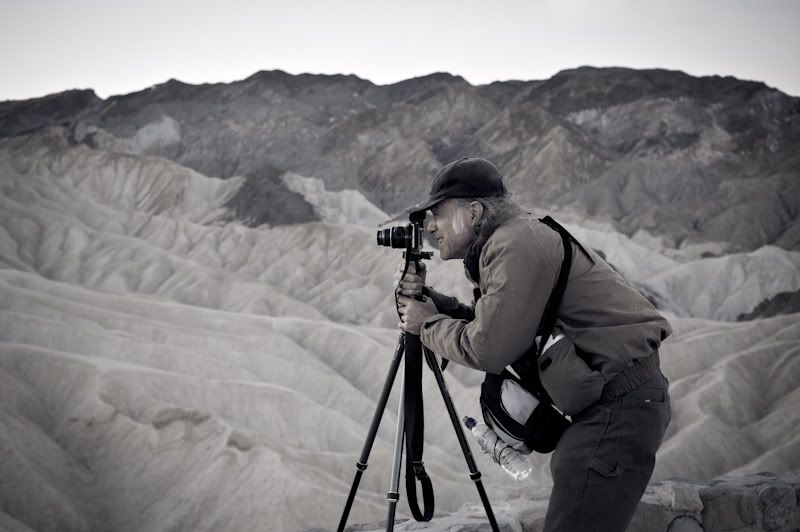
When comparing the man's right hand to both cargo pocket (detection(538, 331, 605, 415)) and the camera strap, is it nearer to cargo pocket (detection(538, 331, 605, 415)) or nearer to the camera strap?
the camera strap

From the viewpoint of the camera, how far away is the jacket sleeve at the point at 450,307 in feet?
11.2

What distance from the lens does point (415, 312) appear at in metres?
3.20

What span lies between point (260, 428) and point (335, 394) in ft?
25.6

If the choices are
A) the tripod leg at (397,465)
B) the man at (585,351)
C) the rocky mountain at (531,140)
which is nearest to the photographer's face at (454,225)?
the man at (585,351)

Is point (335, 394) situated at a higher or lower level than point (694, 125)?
lower

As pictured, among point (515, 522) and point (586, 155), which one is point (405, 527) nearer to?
point (515, 522)

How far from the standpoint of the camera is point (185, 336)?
3375cm

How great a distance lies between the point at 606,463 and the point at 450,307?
1.10 metres

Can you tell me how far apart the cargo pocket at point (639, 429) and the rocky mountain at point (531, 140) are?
82662 mm

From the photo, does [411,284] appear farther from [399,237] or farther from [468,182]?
[468,182]

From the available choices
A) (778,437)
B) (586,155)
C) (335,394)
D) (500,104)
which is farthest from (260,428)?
(500,104)

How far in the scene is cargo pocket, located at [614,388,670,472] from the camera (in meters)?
2.71

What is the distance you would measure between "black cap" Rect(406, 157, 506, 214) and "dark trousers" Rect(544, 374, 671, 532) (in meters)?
1.00

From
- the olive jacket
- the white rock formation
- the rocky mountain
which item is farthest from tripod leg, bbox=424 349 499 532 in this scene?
the rocky mountain
